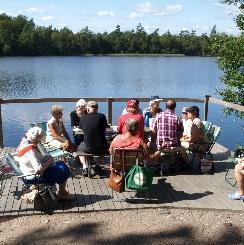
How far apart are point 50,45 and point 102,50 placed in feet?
46.8

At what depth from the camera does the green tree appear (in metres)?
14.4

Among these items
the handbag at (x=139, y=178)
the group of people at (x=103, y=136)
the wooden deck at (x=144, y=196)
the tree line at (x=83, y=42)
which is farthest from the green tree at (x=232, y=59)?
the tree line at (x=83, y=42)

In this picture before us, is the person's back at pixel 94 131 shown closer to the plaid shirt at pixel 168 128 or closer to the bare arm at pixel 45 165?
the plaid shirt at pixel 168 128

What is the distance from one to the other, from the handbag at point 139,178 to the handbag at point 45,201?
999 mm

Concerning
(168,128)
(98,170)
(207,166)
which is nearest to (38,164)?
(98,170)

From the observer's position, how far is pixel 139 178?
18.9 ft

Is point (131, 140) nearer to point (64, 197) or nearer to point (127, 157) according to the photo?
point (127, 157)

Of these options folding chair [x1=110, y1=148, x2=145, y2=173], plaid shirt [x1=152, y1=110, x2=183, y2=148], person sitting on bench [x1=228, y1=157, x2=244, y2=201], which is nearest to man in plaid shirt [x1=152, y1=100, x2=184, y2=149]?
plaid shirt [x1=152, y1=110, x2=183, y2=148]

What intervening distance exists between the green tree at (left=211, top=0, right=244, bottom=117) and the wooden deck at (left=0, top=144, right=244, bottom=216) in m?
7.89

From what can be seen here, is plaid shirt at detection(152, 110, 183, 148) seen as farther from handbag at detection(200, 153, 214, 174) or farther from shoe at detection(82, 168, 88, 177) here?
shoe at detection(82, 168, 88, 177)

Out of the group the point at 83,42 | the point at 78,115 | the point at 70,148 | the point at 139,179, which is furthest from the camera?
the point at 83,42

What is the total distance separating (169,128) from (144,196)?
144 cm

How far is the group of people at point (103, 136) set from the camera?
5641 mm

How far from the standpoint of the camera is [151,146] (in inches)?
295
